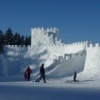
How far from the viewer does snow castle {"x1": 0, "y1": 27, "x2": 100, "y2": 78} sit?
38562mm

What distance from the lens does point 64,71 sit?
39.1 meters

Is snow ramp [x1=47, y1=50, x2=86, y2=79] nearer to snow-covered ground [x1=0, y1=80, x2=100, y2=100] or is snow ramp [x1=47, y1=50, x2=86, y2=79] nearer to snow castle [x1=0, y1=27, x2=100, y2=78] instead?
snow castle [x1=0, y1=27, x2=100, y2=78]

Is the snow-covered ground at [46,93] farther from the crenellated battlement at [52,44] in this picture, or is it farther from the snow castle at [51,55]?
the crenellated battlement at [52,44]

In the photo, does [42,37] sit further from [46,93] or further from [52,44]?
[46,93]

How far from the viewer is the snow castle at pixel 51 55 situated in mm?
38562

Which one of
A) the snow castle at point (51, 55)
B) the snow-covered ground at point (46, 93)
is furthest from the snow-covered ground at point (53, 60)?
the snow-covered ground at point (46, 93)

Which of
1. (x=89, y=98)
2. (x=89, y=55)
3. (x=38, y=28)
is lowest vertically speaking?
(x=89, y=98)

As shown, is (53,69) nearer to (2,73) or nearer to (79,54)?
(79,54)

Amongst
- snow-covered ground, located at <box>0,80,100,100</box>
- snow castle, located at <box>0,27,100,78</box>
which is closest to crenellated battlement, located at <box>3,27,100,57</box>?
snow castle, located at <box>0,27,100,78</box>

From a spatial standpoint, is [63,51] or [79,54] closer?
[79,54]

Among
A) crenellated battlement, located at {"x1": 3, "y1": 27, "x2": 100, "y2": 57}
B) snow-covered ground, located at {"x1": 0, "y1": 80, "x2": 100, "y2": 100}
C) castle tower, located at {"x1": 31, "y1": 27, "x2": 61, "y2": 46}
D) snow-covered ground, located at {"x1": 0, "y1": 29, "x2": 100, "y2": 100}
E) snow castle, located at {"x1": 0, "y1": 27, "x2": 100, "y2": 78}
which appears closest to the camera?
snow-covered ground, located at {"x1": 0, "y1": 80, "x2": 100, "y2": 100}

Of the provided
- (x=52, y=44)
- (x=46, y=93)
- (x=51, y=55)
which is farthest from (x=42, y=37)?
(x=46, y=93)

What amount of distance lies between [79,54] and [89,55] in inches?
75.6

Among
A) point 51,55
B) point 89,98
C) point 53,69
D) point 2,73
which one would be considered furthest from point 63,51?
point 89,98
